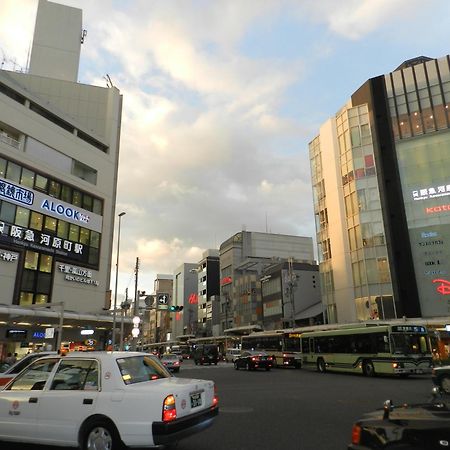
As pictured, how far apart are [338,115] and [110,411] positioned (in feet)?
185

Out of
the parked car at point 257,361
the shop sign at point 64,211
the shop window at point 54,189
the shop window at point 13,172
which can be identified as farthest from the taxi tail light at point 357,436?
the shop window at point 54,189

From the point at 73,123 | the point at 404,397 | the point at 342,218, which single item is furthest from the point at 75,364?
the point at 342,218

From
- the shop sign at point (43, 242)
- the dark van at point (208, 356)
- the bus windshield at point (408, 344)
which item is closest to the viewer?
the bus windshield at point (408, 344)

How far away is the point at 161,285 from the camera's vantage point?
192000mm

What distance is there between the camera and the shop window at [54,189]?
37734mm

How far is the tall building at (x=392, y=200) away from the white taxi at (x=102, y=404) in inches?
1773

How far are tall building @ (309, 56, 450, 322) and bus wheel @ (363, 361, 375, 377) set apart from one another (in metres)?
23.1

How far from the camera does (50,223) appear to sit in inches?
1448

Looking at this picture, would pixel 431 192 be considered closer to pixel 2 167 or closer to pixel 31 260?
pixel 31 260

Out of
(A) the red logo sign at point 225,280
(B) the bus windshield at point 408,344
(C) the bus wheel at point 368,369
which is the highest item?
(A) the red logo sign at point 225,280

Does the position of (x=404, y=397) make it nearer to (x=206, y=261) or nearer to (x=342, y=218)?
(x=342, y=218)

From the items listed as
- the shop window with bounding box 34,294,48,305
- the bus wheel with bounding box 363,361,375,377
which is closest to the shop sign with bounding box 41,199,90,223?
the shop window with bounding box 34,294,48,305

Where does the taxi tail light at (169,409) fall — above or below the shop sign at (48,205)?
below

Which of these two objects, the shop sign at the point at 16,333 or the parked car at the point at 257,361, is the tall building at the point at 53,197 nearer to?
the shop sign at the point at 16,333
